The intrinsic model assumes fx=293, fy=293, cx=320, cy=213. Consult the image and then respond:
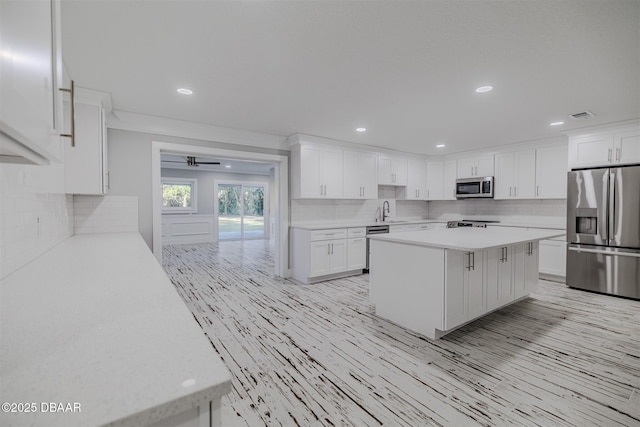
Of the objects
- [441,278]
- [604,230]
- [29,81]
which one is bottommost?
[441,278]

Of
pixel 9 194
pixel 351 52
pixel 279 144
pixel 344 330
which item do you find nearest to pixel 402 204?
pixel 279 144

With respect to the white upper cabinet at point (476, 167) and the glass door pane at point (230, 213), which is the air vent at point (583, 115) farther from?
the glass door pane at point (230, 213)

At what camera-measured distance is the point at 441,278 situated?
2.64 metres

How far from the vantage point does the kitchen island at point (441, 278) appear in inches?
104

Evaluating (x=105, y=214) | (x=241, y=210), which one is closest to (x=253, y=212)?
(x=241, y=210)

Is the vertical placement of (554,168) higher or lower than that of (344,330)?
higher

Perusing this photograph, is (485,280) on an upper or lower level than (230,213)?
lower

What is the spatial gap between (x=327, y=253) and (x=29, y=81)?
441 centimetres

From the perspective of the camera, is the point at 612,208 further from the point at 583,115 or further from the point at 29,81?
the point at 29,81

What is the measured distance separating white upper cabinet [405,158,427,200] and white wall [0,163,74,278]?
5805 mm

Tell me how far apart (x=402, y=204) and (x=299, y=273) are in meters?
3.27

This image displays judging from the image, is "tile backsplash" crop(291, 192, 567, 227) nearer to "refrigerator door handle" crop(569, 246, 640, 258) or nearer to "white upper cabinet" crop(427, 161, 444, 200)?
"white upper cabinet" crop(427, 161, 444, 200)

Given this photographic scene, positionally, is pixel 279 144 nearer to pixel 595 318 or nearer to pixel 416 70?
pixel 416 70

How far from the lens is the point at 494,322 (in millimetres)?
3174
